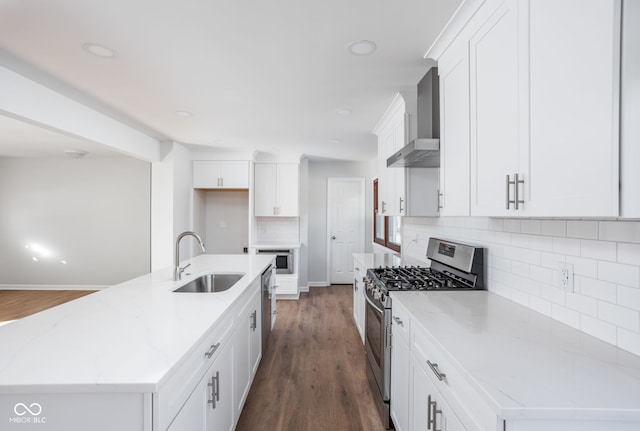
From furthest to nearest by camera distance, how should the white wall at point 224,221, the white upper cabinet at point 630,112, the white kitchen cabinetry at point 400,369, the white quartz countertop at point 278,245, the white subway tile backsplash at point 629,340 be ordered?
the white wall at point 224,221
the white quartz countertop at point 278,245
the white kitchen cabinetry at point 400,369
the white subway tile backsplash at point 629,340
the white upper cabinet at point 630,112

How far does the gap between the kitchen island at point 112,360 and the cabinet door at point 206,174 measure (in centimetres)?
343

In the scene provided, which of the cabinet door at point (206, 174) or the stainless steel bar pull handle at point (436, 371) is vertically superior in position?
the cabinet door at point (206, 174)

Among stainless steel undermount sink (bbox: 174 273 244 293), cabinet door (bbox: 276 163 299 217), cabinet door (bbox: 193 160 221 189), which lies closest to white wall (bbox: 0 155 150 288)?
cabinet door (bbox: 193 160 221 189)

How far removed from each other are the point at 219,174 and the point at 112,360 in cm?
430

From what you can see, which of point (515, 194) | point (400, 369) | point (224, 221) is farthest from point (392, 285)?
point (224, 221)

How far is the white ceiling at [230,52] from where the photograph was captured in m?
1.56

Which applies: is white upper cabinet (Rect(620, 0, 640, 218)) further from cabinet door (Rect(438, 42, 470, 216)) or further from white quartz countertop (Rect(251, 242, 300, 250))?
white quartz countertop (Rect(251, 242, 300, 250))

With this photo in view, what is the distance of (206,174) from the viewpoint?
5062 mm

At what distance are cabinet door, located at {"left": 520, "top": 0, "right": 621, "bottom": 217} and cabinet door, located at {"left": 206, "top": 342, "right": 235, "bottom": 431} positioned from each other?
1.52 meters

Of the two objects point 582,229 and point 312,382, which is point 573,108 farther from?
point 312,382

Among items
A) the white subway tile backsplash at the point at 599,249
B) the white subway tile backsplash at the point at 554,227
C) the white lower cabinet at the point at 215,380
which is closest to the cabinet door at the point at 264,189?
the white lower cabinet at the point at 215,380

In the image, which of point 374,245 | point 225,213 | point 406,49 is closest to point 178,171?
point 225,213

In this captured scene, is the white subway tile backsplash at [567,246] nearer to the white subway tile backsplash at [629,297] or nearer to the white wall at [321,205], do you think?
the white subway tile backsplash at [629,297]

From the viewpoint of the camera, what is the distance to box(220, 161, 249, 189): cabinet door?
5059 mm
